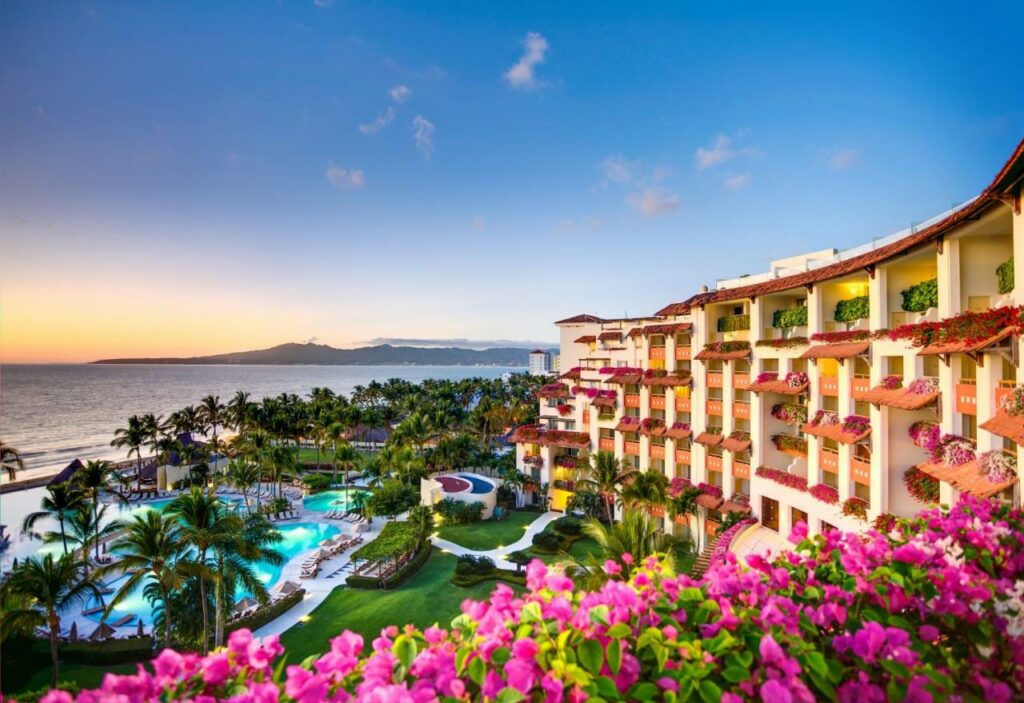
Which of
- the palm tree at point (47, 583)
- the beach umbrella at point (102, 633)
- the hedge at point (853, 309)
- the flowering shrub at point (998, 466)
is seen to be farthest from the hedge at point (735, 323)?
the beach umbrella at point (102, 633)

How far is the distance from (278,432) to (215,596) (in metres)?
38.1

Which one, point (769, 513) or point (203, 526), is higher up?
point (203, 526)

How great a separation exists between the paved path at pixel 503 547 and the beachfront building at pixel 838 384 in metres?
4.13

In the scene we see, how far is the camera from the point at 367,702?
2645 millimetres

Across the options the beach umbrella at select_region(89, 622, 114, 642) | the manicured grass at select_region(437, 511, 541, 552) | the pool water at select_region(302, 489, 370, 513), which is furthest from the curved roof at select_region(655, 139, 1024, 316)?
the pool water at select_region(302, 489, 370, 513)

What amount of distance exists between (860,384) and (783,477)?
20.1 ft

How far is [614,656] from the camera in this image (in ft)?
9.88

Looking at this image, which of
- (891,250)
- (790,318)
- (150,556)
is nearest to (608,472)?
(790,318)

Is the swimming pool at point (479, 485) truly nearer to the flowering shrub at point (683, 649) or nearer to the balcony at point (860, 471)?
the balcony at point (860, 471)

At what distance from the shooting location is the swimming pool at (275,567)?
26797 mm

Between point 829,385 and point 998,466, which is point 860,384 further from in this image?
point 998,466

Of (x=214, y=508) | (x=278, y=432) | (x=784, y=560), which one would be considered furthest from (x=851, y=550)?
(x=278, y=432)

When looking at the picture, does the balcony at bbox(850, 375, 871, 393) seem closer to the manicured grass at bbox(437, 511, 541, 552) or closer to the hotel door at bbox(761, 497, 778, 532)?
the hotel door at bbox(761, 497, 778, 532)

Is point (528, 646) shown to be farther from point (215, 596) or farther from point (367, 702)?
point (215, 596)
